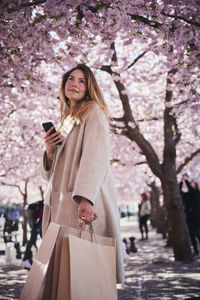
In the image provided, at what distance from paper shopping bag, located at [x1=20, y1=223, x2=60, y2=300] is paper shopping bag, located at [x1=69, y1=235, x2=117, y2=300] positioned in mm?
169

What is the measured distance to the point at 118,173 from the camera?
21.2m

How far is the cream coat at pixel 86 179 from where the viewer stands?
227 cm

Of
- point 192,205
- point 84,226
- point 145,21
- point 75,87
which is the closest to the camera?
point 84,226

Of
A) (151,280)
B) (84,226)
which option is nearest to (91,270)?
(84,226)

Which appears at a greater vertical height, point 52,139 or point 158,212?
point 158,212

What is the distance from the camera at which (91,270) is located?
1937 mm

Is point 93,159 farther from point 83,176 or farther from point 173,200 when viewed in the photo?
point 173,200

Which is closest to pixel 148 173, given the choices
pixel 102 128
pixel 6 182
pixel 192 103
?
pixel 6 182

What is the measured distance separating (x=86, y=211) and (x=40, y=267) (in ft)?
1.44

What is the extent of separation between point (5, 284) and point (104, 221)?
15.3ft

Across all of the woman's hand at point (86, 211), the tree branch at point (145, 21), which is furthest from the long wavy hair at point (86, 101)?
the tree branch at point (145, 21)

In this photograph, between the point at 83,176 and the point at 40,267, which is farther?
the point at 83,176

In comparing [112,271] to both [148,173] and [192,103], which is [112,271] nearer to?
[192,103]

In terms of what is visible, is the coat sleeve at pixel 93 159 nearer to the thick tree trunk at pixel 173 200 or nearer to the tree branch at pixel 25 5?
the tree branch at pixel 25 5
